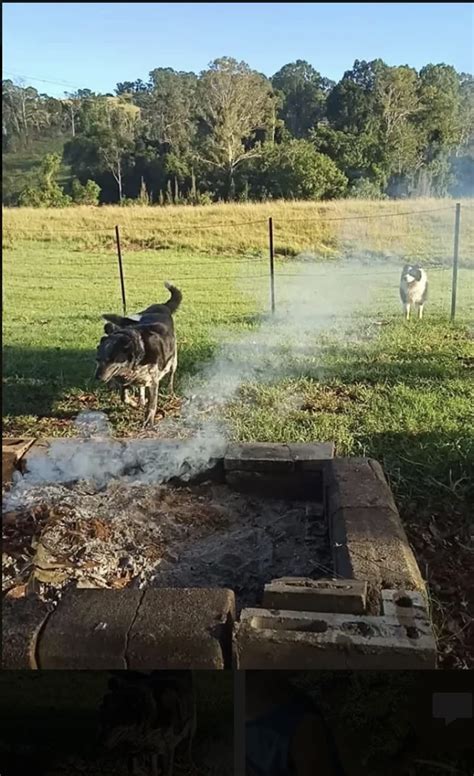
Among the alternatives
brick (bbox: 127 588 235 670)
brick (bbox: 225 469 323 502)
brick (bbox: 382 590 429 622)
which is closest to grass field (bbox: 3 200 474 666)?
brick (bbox: 225 469 323 502)

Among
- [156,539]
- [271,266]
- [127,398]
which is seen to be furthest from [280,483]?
[271,266]

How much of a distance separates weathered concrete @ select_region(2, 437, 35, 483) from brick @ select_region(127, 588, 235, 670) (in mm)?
778

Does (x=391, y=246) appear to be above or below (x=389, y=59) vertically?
below

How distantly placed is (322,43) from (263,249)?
1.78ft

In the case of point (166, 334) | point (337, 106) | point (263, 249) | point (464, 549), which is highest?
point (337, 106)

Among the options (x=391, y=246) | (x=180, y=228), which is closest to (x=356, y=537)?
(x=391, y=246)

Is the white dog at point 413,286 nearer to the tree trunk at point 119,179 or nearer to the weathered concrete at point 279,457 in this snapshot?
the weathered concrete at point 279,457

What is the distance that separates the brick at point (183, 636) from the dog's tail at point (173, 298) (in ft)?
3.01

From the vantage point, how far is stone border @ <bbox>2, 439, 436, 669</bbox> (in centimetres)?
146

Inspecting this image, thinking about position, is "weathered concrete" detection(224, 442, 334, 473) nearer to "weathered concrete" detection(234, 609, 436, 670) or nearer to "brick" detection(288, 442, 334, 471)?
"brick" detection(288, 442, 334, 471)

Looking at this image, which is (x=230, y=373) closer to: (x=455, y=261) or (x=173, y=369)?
(x=173, y=369)

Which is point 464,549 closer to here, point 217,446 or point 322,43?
point 217,446

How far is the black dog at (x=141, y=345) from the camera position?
7.12 feet

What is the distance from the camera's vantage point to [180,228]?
2055 millimetres
